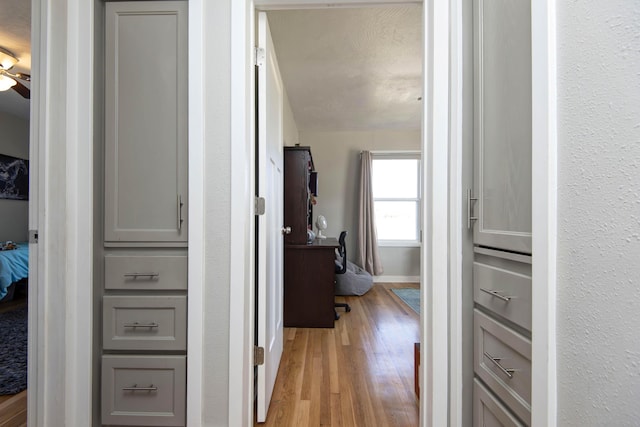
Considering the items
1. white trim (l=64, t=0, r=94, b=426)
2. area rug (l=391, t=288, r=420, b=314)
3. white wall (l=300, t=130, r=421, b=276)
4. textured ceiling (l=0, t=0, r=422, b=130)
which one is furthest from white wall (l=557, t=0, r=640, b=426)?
white wall (l=300, t=130, r=421, b=276)

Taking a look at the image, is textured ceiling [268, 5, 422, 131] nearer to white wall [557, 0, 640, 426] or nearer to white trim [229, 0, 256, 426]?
white trim [229, 0, 256, 426]

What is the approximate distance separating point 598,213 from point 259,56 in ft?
4.60

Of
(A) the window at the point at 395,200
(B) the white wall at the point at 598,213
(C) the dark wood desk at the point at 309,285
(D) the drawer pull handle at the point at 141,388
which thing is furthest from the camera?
(A) the window at the point at 395,200

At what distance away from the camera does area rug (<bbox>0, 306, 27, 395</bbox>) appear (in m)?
1.65

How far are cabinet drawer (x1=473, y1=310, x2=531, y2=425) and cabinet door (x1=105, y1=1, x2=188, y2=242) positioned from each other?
1203mm

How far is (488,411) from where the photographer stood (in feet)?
3.05

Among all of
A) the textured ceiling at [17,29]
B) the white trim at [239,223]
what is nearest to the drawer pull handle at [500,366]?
the white trim at [239,223]

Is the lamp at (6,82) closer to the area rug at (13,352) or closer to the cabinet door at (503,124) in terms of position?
the area rug at (13,352)

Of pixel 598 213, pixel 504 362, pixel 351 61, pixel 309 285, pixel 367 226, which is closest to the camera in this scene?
pixel 598 213

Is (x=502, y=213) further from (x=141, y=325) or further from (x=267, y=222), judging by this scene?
(x=141, y=325)

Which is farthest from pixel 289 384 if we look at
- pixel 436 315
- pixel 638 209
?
pixel 638 209

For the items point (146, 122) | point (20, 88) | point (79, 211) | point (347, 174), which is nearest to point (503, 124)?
point (146, 122)

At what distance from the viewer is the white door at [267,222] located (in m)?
1.36

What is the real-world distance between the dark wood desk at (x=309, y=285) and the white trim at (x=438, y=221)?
155cm
